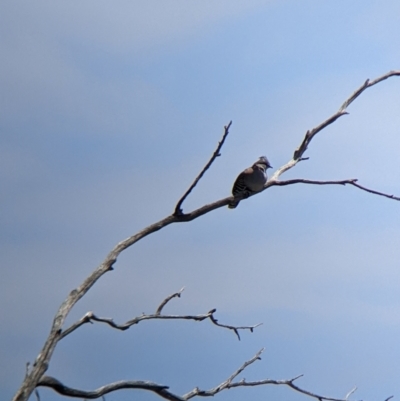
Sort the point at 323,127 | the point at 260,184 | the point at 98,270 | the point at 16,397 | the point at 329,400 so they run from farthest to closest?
the point at 260,184 → the point at 323,127 → the point at 329,400 → the point at 98,270 → the point at 16,397

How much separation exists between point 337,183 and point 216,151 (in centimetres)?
152

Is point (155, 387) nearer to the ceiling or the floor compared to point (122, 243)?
nearer to the floor

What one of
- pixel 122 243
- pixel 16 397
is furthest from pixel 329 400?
pixel 16 397

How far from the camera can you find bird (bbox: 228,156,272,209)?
7.83m

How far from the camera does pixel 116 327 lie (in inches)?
224

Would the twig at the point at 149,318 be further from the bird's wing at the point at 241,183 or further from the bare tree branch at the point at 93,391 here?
the bird's wing at the point at 241,183

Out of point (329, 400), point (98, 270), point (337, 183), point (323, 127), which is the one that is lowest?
point (329, 400)

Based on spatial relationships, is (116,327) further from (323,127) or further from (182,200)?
(323,127)

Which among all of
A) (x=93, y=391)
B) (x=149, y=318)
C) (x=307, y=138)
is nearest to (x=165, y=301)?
(x=149, y=318)

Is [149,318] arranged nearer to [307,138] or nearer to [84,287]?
[84,287]

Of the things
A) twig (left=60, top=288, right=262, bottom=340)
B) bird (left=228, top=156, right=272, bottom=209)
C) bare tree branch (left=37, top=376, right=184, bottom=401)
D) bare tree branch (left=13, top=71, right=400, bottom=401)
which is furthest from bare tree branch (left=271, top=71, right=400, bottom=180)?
bare tree branch (left=37, top=376, right=184, bottom=401)

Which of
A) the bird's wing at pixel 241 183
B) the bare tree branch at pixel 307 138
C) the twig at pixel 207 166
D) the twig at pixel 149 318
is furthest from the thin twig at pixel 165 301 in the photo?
the bird's wing at pixel 241 183

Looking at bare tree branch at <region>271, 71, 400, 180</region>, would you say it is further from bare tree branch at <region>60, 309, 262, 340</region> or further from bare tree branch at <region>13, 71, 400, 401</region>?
bare tree branch at <region>60, 309, 262, 340</region>

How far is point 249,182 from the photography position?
26.5ft
